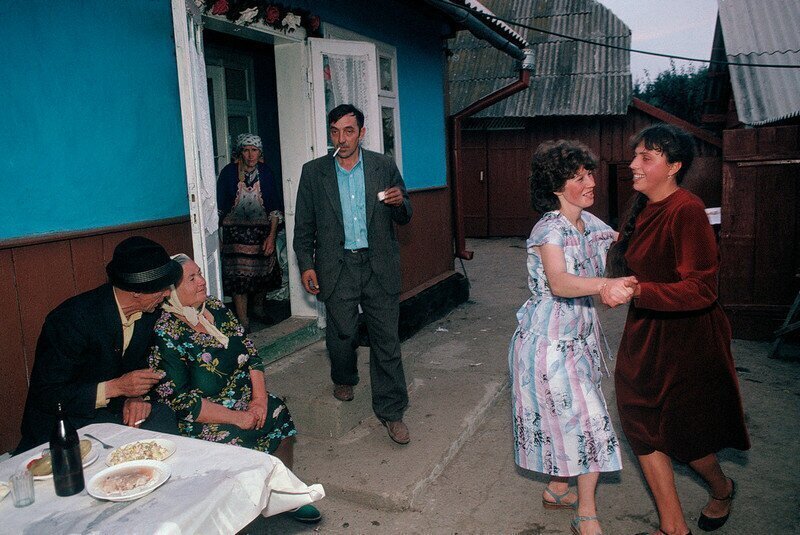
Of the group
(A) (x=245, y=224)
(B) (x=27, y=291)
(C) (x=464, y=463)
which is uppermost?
(A) (x=245, y=224)

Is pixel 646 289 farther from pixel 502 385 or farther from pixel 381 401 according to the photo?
pixel 502 385

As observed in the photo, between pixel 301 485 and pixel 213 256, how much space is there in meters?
2.61

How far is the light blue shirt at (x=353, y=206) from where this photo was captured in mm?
4129

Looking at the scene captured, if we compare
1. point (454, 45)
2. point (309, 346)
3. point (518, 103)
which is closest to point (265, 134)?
point (309, 346)

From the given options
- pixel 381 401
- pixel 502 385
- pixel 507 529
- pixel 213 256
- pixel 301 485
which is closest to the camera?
pixel 301 485

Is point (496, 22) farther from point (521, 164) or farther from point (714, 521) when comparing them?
point (521, 164)

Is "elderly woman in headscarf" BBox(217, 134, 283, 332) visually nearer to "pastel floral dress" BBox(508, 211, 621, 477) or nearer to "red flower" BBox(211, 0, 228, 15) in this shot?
"red flower" BBox(211, 0, 228, 15)

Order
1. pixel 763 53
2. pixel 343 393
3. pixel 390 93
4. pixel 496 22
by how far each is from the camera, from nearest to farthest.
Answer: pixel 343 393, pixel 390 93, pixel 496 22, pixel 763 53

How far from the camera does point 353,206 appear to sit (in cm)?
413

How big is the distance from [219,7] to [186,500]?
3662 mm

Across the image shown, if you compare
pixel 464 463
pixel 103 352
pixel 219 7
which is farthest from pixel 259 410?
pixel 219 7

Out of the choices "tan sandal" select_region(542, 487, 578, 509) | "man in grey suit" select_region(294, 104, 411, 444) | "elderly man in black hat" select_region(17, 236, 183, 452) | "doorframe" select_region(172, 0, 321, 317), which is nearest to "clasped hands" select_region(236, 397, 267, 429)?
"elderly man in black hat" select_region(17, 236, 183, 452)

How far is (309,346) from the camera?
5.73 m

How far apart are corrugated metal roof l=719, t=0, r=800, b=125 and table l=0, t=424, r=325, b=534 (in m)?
7.37
